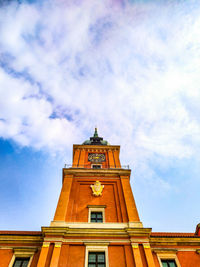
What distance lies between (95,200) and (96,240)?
4.41 m

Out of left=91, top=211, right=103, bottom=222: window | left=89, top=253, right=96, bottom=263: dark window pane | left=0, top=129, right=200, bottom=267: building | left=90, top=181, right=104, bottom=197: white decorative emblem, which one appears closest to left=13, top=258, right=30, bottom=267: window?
left=0, top=129, right=200, bottom=267: building

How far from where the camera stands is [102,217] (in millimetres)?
17125

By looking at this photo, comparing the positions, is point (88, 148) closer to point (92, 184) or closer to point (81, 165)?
point (81, 165)

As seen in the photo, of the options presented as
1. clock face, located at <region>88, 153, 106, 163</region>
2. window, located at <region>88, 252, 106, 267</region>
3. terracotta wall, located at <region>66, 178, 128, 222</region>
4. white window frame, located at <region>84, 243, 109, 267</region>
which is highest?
clock face, located at <region>88, 153, 106, 163</region>

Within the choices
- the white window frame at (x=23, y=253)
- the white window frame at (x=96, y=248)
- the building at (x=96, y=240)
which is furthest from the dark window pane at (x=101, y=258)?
the white window frame at (x=23, y=253)

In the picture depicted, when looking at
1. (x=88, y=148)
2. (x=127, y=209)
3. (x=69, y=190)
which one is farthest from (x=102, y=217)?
(x=88, y=148)

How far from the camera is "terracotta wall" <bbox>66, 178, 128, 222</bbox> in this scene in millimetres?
16944

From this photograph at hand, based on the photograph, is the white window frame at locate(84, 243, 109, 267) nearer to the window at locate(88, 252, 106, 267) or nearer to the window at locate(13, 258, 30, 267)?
the window at locate(88, 252, 106, 267)

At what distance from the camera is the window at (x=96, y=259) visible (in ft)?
43.4

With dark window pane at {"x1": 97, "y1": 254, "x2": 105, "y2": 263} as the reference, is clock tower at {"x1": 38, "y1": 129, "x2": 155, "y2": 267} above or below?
above

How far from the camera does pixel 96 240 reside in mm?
14539

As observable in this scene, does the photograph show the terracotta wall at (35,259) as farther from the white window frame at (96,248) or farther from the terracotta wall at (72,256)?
the white window frame at (96,248)

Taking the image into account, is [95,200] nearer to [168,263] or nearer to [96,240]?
[96,240]

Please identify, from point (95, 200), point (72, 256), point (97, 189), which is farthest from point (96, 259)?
point (97, 189)
